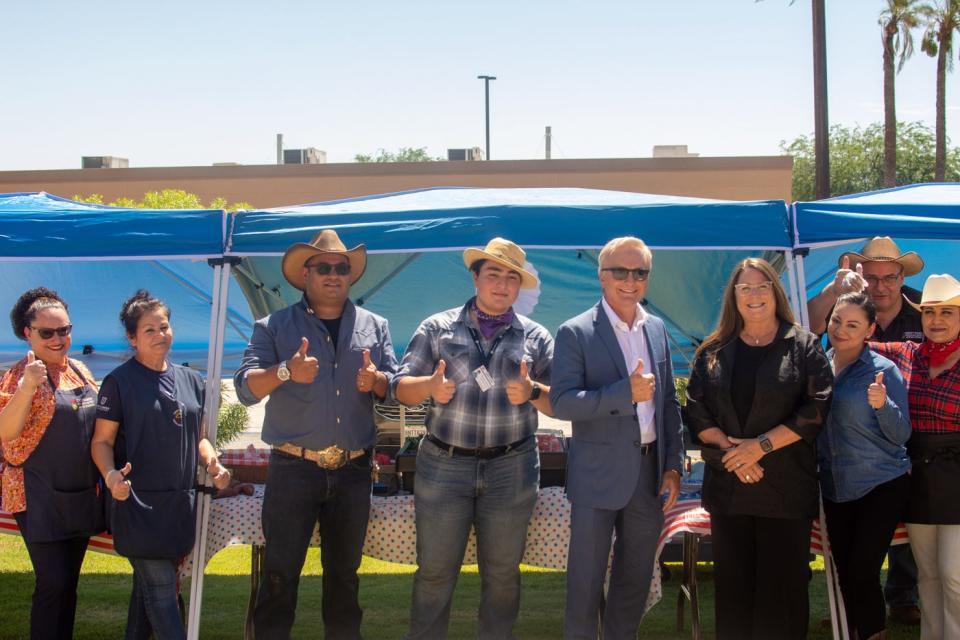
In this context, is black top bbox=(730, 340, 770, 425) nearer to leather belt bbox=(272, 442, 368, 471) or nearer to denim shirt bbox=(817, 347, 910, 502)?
denim shirt bbox=(817, 347, 910, 502)

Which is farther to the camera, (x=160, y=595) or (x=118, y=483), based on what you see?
(x=160, y=595)

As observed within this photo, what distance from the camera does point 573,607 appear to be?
3725 mm

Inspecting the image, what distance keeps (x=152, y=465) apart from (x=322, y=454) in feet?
2.07

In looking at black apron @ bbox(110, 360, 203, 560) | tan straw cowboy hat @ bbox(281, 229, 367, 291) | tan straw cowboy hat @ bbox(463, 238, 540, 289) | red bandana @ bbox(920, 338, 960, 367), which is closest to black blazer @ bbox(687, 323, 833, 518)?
red bandana @ bbox(920, 338, 960, 367)

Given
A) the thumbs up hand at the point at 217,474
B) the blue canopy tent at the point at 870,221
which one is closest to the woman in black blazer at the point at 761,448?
Result: the blue canopy tent at the point at 870,221

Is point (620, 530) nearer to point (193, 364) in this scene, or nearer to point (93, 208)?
point (93, 208)

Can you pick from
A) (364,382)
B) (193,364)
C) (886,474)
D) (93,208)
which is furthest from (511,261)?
(193,364)

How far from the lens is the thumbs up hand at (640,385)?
3.45 meters

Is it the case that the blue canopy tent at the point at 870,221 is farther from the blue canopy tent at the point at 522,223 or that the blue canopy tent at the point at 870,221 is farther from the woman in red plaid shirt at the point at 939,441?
the woman in red plaid shirt at the point at 939,441

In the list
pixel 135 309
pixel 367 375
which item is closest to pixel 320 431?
pixel 367 375

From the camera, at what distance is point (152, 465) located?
368 centimetres

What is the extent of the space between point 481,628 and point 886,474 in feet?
5.50

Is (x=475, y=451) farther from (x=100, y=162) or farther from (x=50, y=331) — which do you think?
(x=100, y=162)

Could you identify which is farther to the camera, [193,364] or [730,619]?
[193,364]
